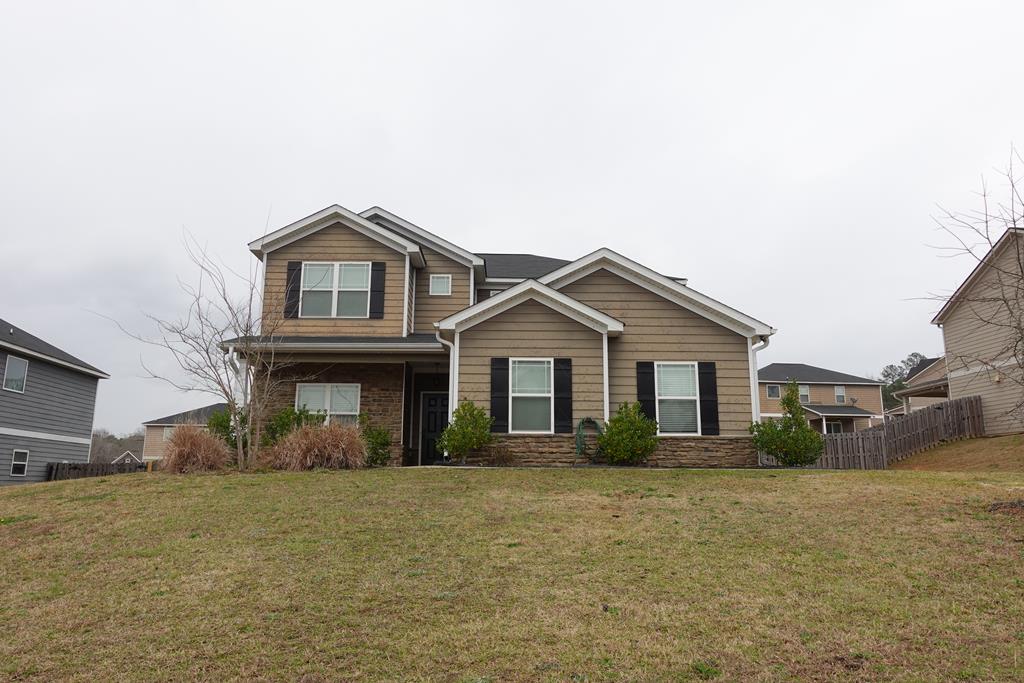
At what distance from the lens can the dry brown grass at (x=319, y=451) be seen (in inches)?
554

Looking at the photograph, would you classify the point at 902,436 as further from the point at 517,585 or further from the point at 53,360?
the point at 53,360

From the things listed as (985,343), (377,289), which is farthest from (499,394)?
(985,343)

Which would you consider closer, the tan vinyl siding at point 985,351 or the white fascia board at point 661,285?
the white fascia board at point 661,285

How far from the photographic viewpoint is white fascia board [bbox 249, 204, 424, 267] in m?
17.9

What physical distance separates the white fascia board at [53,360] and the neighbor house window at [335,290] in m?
11.7

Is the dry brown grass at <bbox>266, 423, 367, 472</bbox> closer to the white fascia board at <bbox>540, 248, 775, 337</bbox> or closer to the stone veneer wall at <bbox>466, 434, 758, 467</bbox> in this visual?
the stone veneer wall at <bbox>466, 434, 758, 467</bbox>

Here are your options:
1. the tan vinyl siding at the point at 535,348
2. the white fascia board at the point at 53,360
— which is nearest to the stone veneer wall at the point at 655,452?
the tan vinyl siding at the point at 535,348

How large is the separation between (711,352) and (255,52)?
40.5ft

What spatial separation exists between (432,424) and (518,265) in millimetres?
6310

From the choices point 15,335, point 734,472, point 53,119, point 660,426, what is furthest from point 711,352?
point 15,335

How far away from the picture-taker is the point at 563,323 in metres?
15.6

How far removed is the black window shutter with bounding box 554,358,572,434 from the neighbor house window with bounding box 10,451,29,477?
19.1 meters

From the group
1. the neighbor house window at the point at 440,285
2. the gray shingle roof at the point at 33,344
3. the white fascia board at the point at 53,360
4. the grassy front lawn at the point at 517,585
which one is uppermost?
the neighbor house window at the point at 440,285

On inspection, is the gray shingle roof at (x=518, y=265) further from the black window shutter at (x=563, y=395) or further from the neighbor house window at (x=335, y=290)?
the black window shutter at (x=563, y=395)
